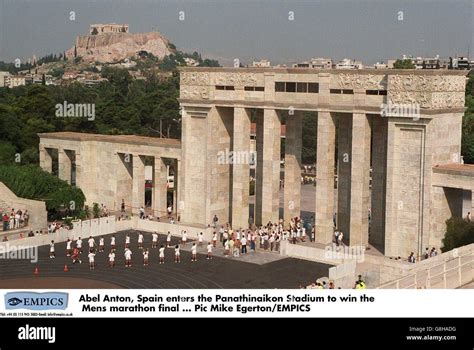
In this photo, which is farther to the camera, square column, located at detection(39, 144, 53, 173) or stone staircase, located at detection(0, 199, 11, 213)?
square column, located at detection(39, 144, 53, 173)

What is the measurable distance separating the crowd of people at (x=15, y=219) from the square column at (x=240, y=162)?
14062 millimetres

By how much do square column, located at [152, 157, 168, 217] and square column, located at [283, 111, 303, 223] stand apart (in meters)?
11.2

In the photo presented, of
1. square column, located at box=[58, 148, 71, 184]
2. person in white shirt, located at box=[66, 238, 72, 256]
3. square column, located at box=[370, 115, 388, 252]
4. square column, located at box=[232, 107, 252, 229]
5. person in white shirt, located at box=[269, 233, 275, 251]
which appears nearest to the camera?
person in white shirt, located at box=[66, 238, 72, 256]

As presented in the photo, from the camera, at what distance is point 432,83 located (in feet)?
141

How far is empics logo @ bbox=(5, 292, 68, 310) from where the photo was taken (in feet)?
75.8

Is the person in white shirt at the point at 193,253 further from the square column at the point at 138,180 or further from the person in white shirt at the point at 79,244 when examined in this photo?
the square column at the point at 138,180

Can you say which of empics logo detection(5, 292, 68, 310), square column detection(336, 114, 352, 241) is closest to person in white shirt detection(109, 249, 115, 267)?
square column detection(336, 114, 352, 241)

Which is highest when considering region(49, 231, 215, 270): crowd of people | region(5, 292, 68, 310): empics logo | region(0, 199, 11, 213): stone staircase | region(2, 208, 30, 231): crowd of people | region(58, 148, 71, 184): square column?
region(58, 148, 71, 184): square column

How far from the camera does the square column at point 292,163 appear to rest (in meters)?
52.2

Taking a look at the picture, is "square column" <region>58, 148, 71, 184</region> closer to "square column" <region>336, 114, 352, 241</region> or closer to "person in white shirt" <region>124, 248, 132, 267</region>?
"person in white shirt" <region>124, 248, 132, 267</region>

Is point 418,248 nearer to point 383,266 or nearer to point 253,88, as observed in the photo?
point 383,266

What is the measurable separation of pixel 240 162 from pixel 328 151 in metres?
6.66

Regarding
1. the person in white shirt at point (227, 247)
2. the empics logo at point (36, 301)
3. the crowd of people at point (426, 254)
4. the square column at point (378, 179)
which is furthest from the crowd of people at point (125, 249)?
the empics logo at point (36, 301)
